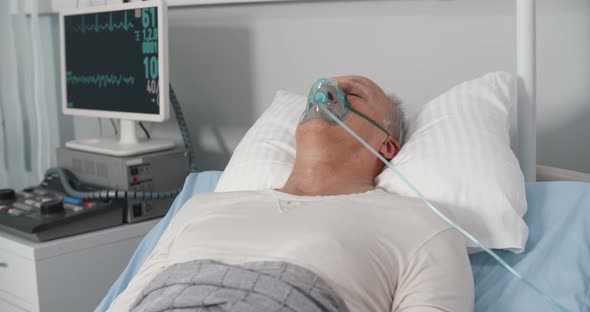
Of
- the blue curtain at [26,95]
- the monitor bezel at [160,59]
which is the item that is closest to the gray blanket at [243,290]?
the monitor bezel at [160,59]

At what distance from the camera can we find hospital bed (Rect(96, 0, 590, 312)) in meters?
1.22

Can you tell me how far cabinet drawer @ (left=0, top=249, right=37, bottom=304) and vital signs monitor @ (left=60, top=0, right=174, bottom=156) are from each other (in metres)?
0.45

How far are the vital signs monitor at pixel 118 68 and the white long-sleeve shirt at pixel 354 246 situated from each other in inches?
33.0

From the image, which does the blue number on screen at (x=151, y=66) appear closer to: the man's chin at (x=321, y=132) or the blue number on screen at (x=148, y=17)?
the blue number on screen at (x=148, y=17)

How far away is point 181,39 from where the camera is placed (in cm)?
254

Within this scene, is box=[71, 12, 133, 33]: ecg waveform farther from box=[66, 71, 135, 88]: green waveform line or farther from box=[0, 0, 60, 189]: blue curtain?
box=[0, 0, 60, 189]: blue curtain

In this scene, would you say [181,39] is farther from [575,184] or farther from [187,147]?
[575,184]

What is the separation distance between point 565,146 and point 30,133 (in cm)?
203

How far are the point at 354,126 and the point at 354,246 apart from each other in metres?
0.37

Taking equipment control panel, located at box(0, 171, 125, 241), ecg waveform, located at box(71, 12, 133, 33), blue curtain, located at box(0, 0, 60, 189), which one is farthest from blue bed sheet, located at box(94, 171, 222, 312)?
blue curtain, located at box(0, 0, 60, 189)

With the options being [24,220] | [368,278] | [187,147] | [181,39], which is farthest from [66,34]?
[368,278]

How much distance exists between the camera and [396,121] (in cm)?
162

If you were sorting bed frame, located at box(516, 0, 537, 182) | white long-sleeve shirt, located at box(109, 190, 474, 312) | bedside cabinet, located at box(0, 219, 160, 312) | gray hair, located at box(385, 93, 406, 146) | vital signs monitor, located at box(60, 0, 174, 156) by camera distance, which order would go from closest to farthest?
white long-sleeve shirt, located at box(109, 190, 474, 312) < bed frame, located at box(516, 0, 537, 182) < gray hair, located at box(385, 93, 406, 146) < bedside cabinet, located at box(0, 219, 160, 312) < vital signs monitor, located at box(60, 0, 174, 156)

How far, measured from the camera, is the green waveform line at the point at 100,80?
2.24 m
